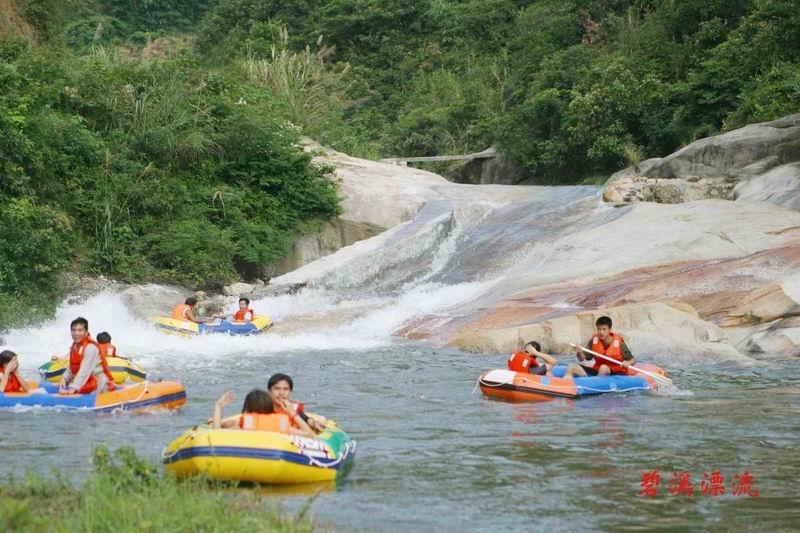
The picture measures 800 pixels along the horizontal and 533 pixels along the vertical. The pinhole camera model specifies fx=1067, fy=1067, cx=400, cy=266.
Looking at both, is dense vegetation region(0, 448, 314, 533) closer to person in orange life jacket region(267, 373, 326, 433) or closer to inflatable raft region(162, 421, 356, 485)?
inflatable raft region(162, 421, 356, 485)

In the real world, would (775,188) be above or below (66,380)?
above

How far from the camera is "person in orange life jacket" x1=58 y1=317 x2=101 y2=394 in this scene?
10.9 meters

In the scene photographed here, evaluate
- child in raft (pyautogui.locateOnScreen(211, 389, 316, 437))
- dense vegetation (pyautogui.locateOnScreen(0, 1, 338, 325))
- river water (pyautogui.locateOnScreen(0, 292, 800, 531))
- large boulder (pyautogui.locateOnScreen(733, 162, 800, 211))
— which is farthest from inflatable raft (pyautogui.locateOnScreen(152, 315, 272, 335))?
large boulder (pyautogui.locateOnScreen(733, 162, 800, 211))

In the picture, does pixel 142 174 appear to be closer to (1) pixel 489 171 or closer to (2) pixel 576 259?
(2) pixel 576 259

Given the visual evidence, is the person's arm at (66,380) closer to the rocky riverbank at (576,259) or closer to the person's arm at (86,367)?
the person's arm at (86,367)

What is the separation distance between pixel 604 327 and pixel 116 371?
223 inches

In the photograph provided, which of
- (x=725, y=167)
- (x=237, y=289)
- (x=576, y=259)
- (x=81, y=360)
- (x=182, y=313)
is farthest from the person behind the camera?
(x=725, y=167)

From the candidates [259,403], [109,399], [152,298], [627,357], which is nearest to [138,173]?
[152,298]

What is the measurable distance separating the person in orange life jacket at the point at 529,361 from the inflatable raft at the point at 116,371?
4304mm

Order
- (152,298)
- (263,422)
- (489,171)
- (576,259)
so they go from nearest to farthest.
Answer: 1. (263,422)
2. (576,259)
3. (152,298)
4. (489,171)

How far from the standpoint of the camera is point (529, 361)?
12.2 metres

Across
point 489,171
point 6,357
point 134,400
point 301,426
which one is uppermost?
point 489,171

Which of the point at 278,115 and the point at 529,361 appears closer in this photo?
the point at 529,361

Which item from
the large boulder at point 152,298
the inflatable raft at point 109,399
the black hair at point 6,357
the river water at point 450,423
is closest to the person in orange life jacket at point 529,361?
the river water at point 450,423
